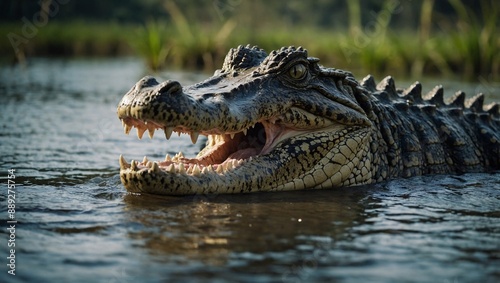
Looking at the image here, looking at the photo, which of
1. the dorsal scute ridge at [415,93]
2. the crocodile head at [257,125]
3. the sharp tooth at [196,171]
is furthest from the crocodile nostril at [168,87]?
the dorsal scute ridge at [415,93]

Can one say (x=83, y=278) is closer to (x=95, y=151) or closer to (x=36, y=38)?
(x=95, y=151)

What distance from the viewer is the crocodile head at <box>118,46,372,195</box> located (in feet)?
16.3

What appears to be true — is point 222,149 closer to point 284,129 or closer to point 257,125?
point 257,125

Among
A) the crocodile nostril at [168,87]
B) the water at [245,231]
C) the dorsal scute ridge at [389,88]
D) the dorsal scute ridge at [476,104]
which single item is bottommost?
the water at [245,231]

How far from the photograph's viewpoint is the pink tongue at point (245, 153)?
5754 mm

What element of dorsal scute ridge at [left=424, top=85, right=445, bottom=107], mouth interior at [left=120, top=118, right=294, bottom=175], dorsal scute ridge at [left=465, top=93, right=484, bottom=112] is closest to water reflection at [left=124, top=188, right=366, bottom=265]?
mouth interior at [left=120, top=118, right=294, bottom=175]

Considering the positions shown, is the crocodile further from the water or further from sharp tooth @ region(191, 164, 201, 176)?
the water

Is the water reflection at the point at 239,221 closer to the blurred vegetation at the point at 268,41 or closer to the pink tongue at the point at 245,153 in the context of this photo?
the pink tongue at the point at 245,153

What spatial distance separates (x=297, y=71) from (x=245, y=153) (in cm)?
75

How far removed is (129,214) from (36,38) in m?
18.3

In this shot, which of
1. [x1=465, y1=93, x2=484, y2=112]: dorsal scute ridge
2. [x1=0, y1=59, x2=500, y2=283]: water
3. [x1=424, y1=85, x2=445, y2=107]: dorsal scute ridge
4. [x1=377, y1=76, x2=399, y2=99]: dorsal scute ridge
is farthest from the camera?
[x1=465, y1=93, x2=484, y2=112]: dorsal scute ridge

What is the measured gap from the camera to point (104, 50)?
24766mm

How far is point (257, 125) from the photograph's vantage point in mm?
5969

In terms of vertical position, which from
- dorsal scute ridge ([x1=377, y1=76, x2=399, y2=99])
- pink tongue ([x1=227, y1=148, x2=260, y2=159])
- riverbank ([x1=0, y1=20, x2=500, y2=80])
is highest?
riverbank ([x1=0, y1=20, x2=500, y2=80])
